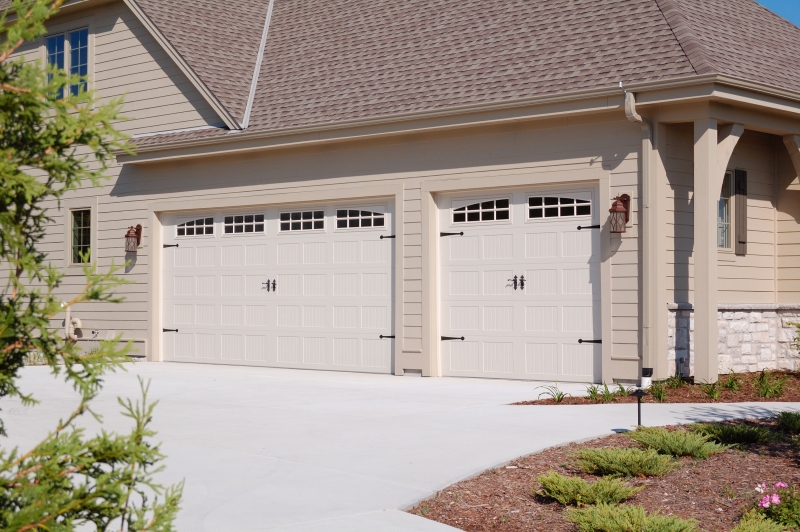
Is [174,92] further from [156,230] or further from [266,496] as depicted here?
[266,496]

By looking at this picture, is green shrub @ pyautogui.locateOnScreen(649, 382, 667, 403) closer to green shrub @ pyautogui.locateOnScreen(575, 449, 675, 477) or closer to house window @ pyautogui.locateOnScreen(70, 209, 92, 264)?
green shrub @ pyautogui.locateOnScreen(575, 449, 675, 477)

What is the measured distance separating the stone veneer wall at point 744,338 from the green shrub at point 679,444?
5.10 m

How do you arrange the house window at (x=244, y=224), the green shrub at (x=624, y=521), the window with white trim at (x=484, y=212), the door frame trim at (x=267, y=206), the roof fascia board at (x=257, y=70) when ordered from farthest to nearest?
the roof fascia board at (x=257, y=70), the house window at (x=244, y=224), the door frame trim at (x=267, y=206), the window with white trim at (x=484, y=212), the green shrub at (x=624, y=521)

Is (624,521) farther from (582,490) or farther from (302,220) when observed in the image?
(302,220)

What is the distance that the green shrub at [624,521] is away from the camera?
17.2 feet

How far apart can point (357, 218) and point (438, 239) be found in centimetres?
149

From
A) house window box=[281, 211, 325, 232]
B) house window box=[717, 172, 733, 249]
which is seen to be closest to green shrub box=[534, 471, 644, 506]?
house window box=[717, 172, 733, 249]

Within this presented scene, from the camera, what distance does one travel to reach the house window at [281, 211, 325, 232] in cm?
1541

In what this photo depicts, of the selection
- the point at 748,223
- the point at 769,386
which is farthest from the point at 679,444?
the point at 748,223

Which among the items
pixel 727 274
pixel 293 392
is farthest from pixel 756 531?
pixel 727 274

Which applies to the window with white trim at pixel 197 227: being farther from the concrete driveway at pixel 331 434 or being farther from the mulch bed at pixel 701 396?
the mulch bed at pixel 701 396

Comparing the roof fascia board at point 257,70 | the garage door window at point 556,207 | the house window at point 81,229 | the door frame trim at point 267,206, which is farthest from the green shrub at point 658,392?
the house window at point 81,229

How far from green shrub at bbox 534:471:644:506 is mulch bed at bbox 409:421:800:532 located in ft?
0.22

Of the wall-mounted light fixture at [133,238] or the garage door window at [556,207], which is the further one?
the wall-mounted light fixture at [133,238]
